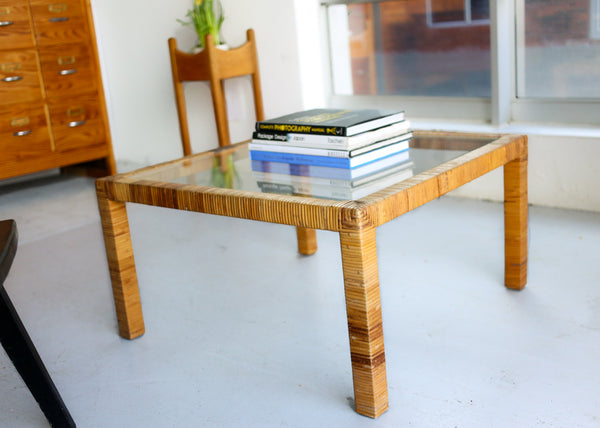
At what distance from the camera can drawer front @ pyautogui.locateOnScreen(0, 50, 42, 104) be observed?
107 inches

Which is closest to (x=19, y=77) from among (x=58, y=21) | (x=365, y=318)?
(x=58, y=21)

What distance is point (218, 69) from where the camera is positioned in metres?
2.58

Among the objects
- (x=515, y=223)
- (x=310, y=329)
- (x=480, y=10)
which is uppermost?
(x=480, y=10)

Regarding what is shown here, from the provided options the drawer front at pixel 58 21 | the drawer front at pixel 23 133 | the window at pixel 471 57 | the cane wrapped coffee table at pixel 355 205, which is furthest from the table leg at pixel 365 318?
the drawer front at pixel 58 21

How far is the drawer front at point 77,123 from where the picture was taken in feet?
9.57

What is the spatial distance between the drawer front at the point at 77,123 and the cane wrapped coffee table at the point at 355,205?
5.08 ft

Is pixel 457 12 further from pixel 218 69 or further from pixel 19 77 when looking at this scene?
pixel 19 77

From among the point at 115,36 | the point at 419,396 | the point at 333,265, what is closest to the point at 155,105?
the point at 115,36

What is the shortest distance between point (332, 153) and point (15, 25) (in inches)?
79.2

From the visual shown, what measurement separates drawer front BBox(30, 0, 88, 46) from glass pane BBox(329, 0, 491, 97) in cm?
111

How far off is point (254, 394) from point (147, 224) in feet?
4.14

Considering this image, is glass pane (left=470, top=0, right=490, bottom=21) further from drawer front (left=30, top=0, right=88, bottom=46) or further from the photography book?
drawer front (left=30, top=0, right=88, bottom=46)

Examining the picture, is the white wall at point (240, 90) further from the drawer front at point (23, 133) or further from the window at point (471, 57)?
the drawer front at point (23, 133)

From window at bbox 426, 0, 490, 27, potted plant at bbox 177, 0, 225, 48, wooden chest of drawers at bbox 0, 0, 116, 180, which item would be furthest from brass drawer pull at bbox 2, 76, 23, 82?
window at bbox 426, 0, 490, 27
